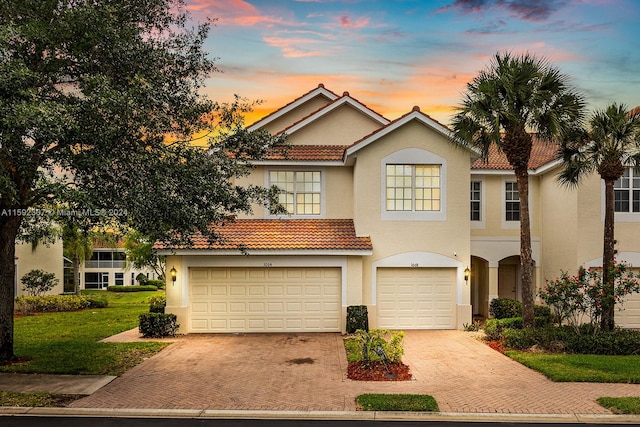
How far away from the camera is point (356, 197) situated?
18.7 m

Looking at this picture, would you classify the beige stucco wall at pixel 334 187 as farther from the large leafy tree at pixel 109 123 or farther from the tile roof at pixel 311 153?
the large leafy tree at pixel 109 123

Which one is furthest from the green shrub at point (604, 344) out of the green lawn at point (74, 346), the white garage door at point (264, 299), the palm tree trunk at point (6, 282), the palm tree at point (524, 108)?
the palm tree trunk at point (6, 282)

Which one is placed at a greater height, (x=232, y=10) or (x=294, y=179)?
(x=232, y=10)

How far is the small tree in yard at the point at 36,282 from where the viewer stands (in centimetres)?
3008

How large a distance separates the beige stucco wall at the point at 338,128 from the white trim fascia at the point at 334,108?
21 cm

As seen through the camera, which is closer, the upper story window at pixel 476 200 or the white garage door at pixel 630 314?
the white garage door at pixel 630 314

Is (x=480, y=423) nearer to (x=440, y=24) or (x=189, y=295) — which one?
(x=189, y=295)

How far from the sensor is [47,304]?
26734 millimetres

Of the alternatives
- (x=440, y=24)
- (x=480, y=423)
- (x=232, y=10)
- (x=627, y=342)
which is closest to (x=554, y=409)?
(x=480, y=423)

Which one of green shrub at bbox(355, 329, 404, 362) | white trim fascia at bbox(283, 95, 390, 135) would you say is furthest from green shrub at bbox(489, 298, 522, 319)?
green shrub at bbox(355, 329, 404, 362)

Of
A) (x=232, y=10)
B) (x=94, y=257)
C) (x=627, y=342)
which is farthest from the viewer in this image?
(x=94, y=257)

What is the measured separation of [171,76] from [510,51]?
1046 centimetres

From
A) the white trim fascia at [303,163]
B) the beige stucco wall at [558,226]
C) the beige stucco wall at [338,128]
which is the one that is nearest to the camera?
the beige stucco wall at [558,226]

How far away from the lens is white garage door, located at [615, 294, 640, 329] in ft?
62.7
